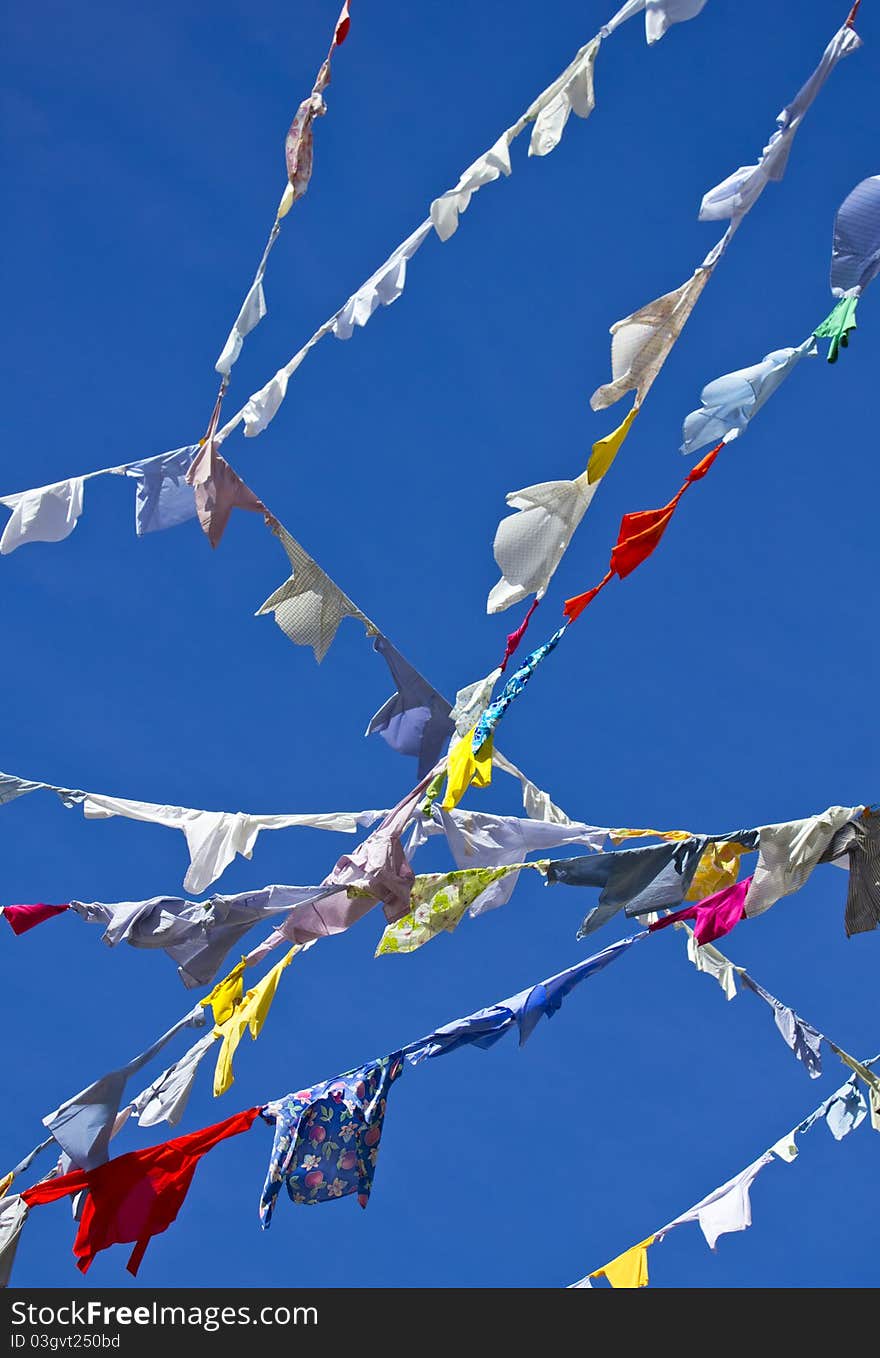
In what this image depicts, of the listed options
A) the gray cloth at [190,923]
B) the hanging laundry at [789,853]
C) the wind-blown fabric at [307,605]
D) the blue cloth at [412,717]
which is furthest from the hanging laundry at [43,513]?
the hanging laundry at [789,853]

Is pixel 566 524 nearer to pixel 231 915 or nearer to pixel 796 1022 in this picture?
pixel 231 915

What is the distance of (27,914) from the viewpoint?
274 inches

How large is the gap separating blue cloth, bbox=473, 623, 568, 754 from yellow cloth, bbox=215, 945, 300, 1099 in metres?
1.76

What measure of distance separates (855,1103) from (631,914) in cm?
302

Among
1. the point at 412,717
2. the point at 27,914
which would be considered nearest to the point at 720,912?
the point at 412,717

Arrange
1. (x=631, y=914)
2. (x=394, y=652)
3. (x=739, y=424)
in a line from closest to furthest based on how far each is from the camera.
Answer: (x=739, y=424) → (x=631, y=914) → (x=394, y=652)

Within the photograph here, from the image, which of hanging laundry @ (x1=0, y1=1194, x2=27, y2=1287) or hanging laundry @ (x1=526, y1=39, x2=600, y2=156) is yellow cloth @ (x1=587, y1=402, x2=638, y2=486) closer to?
hanging laundry @ (x1=526, y1=39, x2=600, y2=156)

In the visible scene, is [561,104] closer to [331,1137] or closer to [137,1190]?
[331,1137]

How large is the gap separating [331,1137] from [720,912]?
1.96 metres

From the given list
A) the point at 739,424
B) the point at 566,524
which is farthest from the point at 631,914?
the point at 739,424

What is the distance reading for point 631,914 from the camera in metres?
6.05

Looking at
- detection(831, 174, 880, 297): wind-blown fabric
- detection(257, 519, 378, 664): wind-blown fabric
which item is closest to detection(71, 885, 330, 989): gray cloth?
detection(257, 519, 378, 664): wind-blown fabric

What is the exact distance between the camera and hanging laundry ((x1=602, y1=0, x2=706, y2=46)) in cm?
572

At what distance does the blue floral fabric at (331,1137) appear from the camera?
678 centimetres
